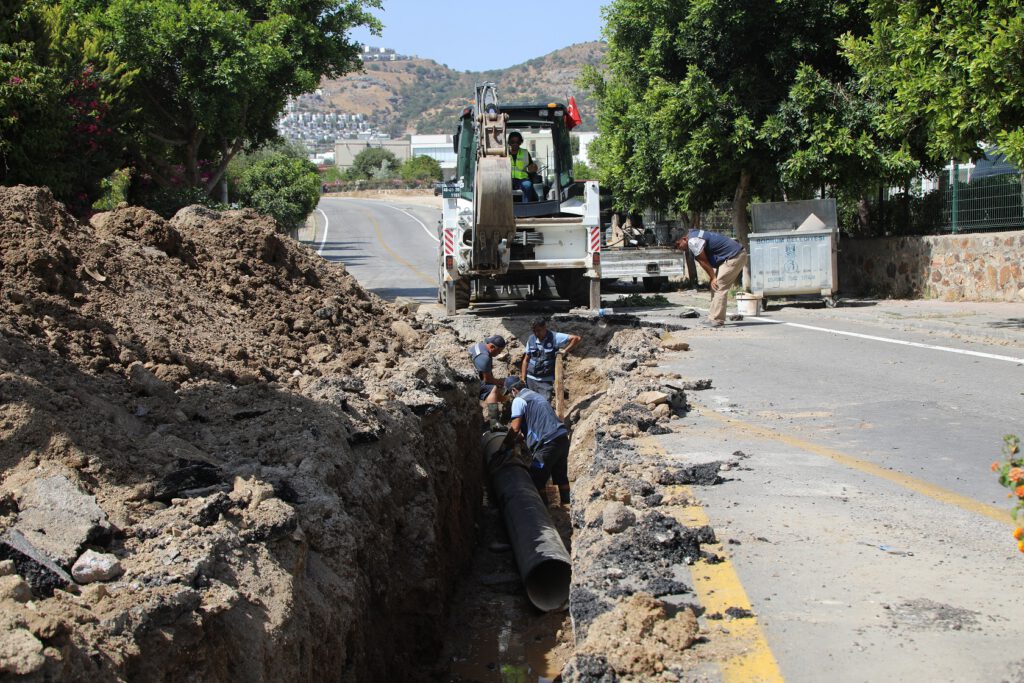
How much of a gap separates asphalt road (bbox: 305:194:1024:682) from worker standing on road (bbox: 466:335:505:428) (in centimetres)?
194

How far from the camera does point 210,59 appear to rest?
18.9m

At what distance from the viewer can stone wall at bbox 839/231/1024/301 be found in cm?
1781

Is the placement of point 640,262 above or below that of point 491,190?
below

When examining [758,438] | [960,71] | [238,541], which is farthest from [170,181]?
[238,541]

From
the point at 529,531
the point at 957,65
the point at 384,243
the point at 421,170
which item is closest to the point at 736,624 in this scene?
the point at 529,531

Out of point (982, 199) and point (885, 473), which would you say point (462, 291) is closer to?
point (885, 473)

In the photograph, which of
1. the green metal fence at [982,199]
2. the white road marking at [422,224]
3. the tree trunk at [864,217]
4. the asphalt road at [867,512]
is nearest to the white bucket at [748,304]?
the green metal fence at [982,199]

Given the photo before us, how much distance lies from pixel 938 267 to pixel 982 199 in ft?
5.06

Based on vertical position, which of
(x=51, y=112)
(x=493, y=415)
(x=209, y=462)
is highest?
(x=51, y=112)

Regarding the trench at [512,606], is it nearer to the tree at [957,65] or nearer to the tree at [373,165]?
the tree at [957,65]

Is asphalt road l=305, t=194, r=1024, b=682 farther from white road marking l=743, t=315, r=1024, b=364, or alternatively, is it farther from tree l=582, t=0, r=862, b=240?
tree l=582, t=0, r=862, b=240

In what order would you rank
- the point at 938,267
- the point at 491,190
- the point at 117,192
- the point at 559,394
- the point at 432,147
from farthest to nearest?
the point at 432,147 < the point at 117,192 < the point at 938,267 < the point at 559,394 < the point at 491,190

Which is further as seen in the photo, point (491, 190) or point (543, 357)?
point (543, 357)

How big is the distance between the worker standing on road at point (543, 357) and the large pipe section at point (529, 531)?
49.3 inches
